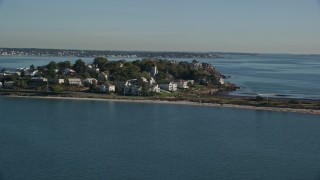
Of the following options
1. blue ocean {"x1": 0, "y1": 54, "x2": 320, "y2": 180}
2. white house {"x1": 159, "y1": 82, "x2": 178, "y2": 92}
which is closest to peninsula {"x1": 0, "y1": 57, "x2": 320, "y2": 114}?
white house {"x1": 159, "y1": 82, "x2": 178, "y2": 92}

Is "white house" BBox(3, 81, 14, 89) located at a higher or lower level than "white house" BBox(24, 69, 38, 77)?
lower

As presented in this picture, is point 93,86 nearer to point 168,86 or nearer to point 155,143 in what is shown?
point 168,86

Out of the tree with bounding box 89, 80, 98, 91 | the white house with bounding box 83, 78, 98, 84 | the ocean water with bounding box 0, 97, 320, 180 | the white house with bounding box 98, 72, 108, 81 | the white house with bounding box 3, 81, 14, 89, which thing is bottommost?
the ocean water with bounding box 0, 97, 320, 180

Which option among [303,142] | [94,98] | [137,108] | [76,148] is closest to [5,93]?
[94,98]

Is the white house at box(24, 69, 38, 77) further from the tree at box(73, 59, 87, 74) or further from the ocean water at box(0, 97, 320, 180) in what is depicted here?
the ocean water at box(0, 97, 320, 180)

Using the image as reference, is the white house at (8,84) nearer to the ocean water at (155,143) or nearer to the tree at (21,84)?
the tree at (21,84)

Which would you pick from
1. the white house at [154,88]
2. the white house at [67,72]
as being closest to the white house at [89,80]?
the white house at [67,72]

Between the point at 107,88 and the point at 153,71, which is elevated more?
the point at 153,71

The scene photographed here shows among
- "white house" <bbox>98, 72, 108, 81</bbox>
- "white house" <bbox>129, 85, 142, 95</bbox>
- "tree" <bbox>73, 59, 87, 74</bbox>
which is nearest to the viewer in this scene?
"white house" <bbox>129, 85, 142, 95</bbox>

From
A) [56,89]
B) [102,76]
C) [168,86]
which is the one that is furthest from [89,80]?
[168,86]

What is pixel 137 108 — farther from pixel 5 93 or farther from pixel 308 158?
pixel 308 158
